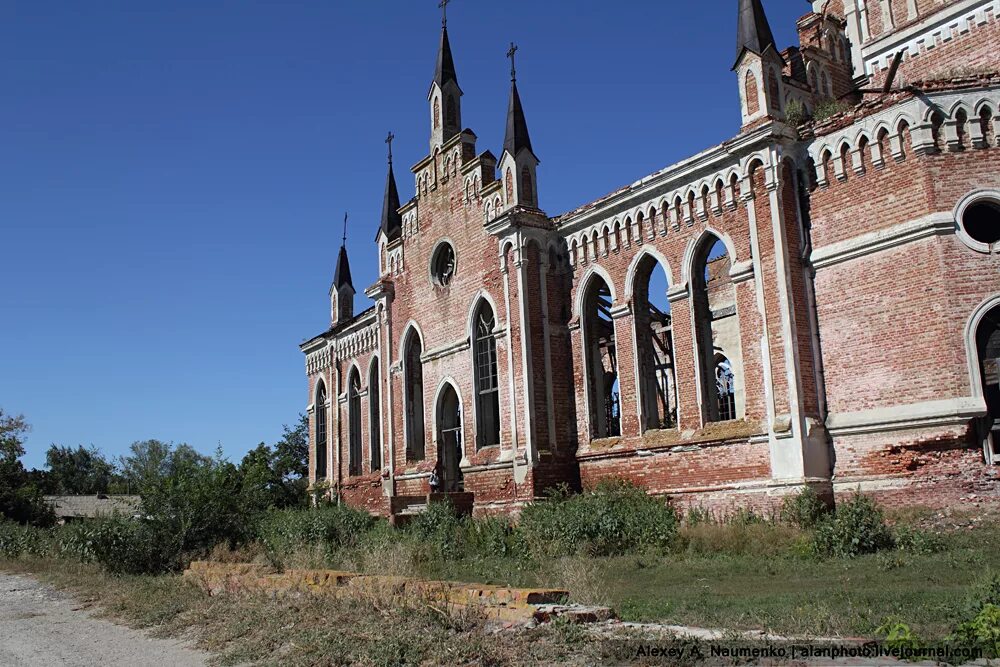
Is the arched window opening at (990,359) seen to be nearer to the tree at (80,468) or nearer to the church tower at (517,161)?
the church tower at (517,161)

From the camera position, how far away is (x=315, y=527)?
20594 mm

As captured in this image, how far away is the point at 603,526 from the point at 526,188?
30.0ft

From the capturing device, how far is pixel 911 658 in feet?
18.6

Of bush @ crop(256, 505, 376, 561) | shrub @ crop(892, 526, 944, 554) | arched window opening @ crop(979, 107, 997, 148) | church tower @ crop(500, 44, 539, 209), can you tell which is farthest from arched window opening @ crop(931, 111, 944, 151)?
bush @ crop(256, 505, 376, 561)

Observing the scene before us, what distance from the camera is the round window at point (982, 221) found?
13977mm

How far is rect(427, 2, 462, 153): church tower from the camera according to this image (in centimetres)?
2461

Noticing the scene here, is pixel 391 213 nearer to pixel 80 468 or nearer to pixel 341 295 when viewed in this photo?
pixel 341 295

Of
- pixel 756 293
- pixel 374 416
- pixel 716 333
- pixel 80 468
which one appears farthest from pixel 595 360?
pixel 80 468

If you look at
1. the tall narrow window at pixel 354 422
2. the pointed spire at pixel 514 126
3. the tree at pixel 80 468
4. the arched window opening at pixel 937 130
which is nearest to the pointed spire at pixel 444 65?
the pointed spire at pixel 514 126

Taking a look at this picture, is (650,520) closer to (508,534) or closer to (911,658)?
(508,534)

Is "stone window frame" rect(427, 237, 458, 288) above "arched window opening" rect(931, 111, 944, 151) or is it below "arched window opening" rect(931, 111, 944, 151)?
above

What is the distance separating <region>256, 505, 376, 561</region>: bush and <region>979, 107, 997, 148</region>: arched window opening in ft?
48.0

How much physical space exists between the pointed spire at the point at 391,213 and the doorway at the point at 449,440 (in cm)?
589

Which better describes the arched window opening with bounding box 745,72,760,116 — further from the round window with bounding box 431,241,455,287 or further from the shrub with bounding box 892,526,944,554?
the round window with bounding box 431,241,455,287
